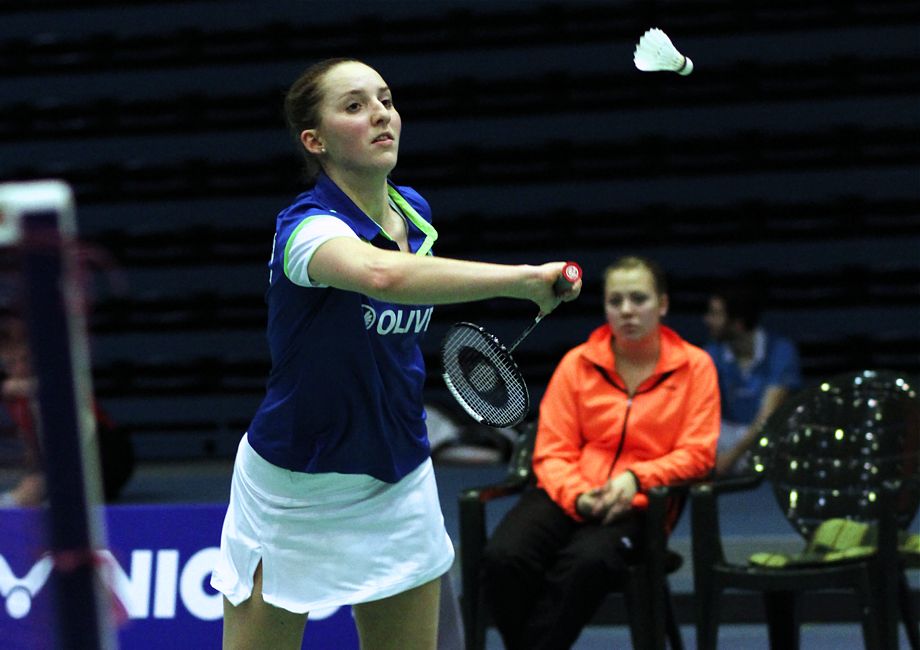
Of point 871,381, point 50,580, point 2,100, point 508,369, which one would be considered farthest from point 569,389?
point 2,100

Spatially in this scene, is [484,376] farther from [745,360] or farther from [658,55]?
[745,360]

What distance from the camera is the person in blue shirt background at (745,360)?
703 cm

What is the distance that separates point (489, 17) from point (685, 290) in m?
2.02

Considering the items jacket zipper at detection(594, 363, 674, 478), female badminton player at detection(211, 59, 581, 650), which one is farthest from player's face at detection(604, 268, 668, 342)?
female badminton player at detection(211, 59, 581, 650)

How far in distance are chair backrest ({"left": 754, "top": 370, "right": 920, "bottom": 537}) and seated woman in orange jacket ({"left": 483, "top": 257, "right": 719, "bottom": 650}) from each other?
24 cm

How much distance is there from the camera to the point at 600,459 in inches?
188

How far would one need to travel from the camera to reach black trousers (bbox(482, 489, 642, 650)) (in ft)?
14.5

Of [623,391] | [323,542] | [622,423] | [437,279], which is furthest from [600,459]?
[437,279]

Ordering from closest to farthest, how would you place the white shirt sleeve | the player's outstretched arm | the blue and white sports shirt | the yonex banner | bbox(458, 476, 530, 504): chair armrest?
1. the player's outstretched arm
2. the white shirt sleeve
3. the blue and white sports shirt
4. the yonex banner
5. bbox(458, 476, 530, 504): chair armrest

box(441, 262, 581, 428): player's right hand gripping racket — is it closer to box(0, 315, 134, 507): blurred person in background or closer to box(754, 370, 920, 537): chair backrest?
box(0, 315, 134, 507): blurred person in background

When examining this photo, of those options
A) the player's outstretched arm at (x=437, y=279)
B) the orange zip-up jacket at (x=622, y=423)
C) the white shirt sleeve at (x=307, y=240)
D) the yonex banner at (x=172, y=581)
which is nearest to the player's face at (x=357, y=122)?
the white shirt sleeve at (x=307, y=240)

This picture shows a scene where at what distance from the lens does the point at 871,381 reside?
471cm

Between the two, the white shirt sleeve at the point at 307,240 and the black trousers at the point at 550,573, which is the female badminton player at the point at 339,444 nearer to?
the white shirt sleeve at the point at 307,240

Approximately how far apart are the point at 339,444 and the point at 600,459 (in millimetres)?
2273
